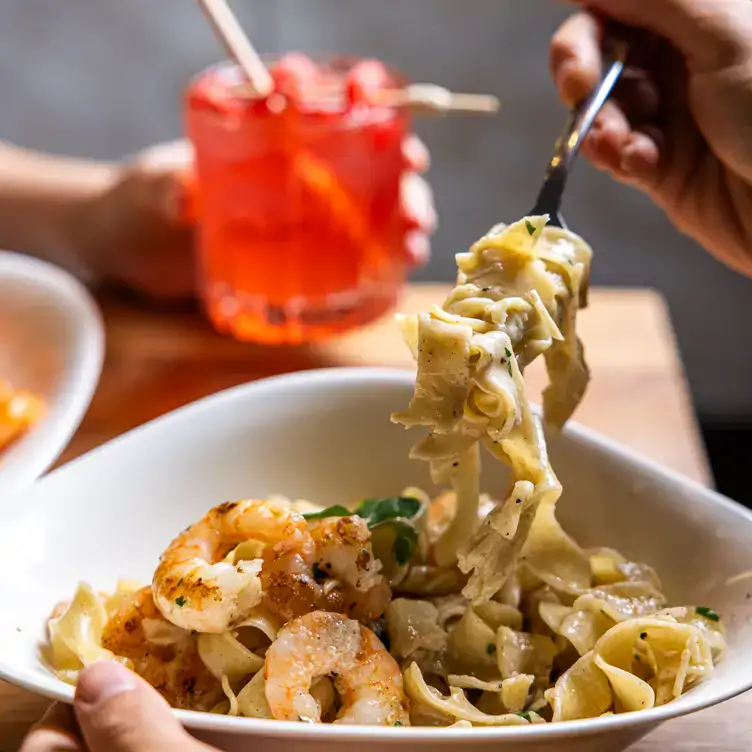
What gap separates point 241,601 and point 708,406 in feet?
8.85

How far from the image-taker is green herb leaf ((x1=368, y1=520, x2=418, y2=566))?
3.71 ft

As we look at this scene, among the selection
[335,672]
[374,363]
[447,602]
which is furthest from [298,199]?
[335,672]

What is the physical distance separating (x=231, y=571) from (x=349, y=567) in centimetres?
12

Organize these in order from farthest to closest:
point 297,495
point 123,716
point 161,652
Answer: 1. point 297,495
2. point 161,652
3. point 123,716

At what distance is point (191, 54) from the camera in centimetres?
311

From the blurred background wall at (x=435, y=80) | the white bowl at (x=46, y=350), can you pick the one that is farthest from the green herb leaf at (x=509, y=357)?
the blurred background wall at (x=435, y=80)

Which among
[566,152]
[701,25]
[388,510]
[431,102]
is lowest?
[388,510]

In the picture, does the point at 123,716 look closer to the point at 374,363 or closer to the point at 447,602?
the point at 447,602

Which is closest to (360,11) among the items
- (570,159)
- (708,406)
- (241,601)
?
(708,406)

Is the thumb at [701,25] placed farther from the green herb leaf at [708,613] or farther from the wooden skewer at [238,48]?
the green herb leaf at [708,613]

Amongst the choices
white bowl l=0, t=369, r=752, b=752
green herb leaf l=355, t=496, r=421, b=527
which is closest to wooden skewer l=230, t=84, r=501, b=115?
white bowl l=0, t=369, r=752, b=752

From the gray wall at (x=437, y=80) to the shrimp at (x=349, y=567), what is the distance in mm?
2257

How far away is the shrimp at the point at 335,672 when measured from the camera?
0.91m

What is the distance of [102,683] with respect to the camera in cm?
82
